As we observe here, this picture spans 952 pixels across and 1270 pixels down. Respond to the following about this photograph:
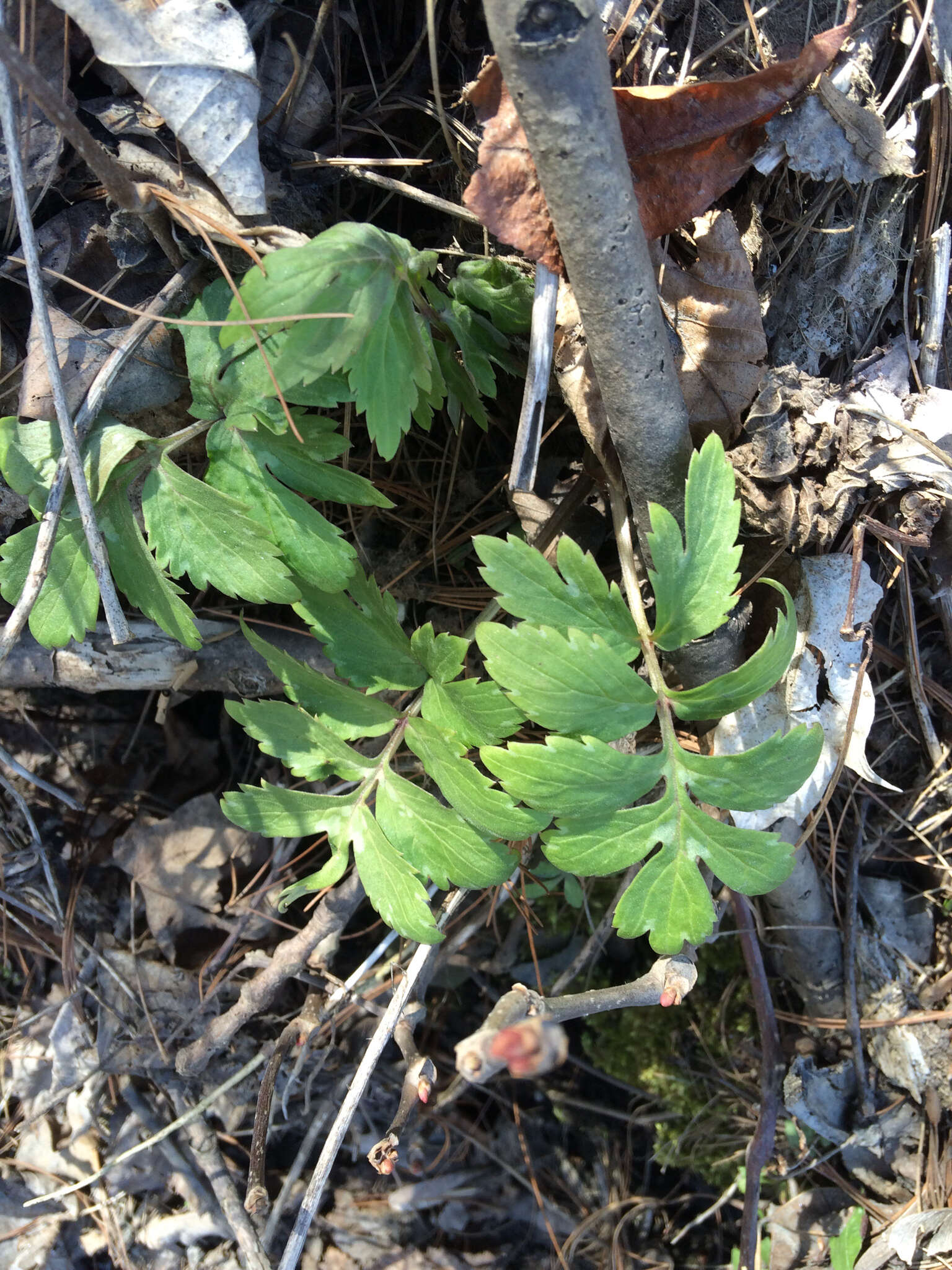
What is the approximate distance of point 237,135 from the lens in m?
1.68

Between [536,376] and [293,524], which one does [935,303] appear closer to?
[536,376]

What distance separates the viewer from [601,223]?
59.0 inches

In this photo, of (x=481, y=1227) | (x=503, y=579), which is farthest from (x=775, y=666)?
(x=481, y=1227)

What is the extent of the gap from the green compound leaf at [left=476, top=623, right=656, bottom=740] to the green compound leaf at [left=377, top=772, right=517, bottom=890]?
1.13 ft

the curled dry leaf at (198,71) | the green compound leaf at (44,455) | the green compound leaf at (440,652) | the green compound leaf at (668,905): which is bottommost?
the green compound leaf at (668,905)

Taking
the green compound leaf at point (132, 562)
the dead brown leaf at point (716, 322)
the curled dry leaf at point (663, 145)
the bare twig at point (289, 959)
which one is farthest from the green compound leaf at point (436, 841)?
the curled dry leaf at point (663, 145)

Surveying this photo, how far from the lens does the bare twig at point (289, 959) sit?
2.26 meters

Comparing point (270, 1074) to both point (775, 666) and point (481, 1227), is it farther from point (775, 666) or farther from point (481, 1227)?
point (775, 666)

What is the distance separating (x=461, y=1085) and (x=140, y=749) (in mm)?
1519

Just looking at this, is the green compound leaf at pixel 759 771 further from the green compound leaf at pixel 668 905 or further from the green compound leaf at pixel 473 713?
the green compound leaf at pixel 473 713

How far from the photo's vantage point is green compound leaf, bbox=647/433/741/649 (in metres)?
1.59

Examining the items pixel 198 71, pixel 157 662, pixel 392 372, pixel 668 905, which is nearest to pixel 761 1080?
pixel 668 905

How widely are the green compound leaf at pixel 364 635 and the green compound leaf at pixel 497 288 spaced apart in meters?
0.66

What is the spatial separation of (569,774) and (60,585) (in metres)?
1.17
